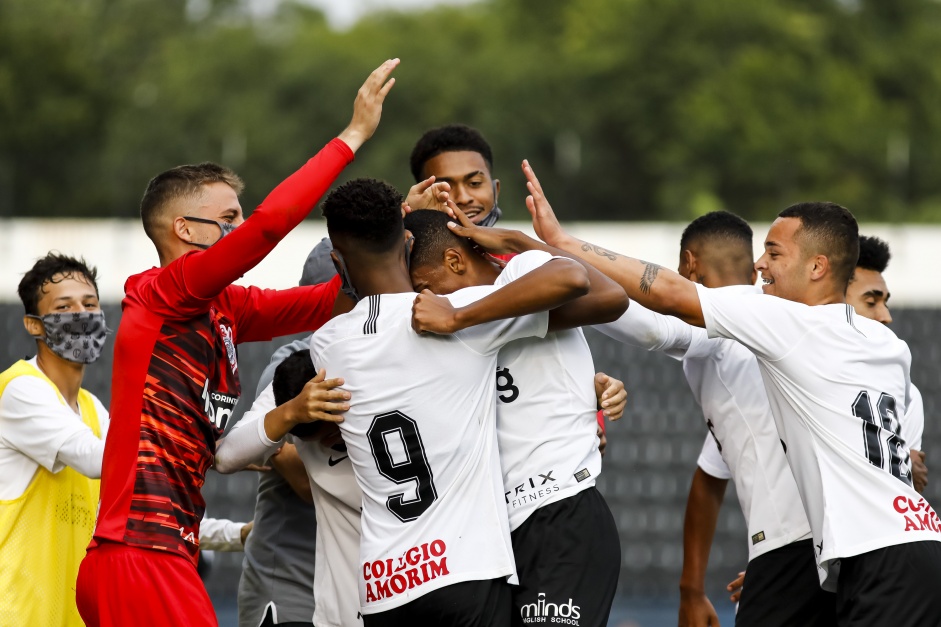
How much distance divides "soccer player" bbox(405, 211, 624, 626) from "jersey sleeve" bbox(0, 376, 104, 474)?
1.57m

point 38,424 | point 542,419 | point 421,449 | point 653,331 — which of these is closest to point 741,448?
point 653,331

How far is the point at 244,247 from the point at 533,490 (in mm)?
1218

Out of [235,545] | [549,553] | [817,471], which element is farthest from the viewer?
[235,545]

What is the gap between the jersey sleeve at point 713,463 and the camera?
17.8 feet

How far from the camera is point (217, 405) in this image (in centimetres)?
436

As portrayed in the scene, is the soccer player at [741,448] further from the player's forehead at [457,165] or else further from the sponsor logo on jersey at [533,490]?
the player's forehead at [457,165]

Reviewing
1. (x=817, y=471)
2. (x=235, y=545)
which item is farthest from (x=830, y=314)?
(x=235, y=545)

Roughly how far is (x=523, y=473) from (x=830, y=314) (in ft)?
4.19

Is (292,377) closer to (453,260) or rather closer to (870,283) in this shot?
(453,260)

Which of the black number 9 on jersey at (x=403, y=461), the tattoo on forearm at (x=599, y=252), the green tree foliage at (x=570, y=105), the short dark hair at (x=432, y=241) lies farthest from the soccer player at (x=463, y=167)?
the green tree foliage at (x=570, y=105)

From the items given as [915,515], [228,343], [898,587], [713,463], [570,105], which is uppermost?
[570,105]

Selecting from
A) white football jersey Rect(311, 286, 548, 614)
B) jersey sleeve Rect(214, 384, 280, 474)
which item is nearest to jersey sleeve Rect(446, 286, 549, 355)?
white football jersey Rect(311, 286, 548, 614)

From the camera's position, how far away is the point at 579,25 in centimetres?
4922

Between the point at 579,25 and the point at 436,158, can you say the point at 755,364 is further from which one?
the point at 579,25
